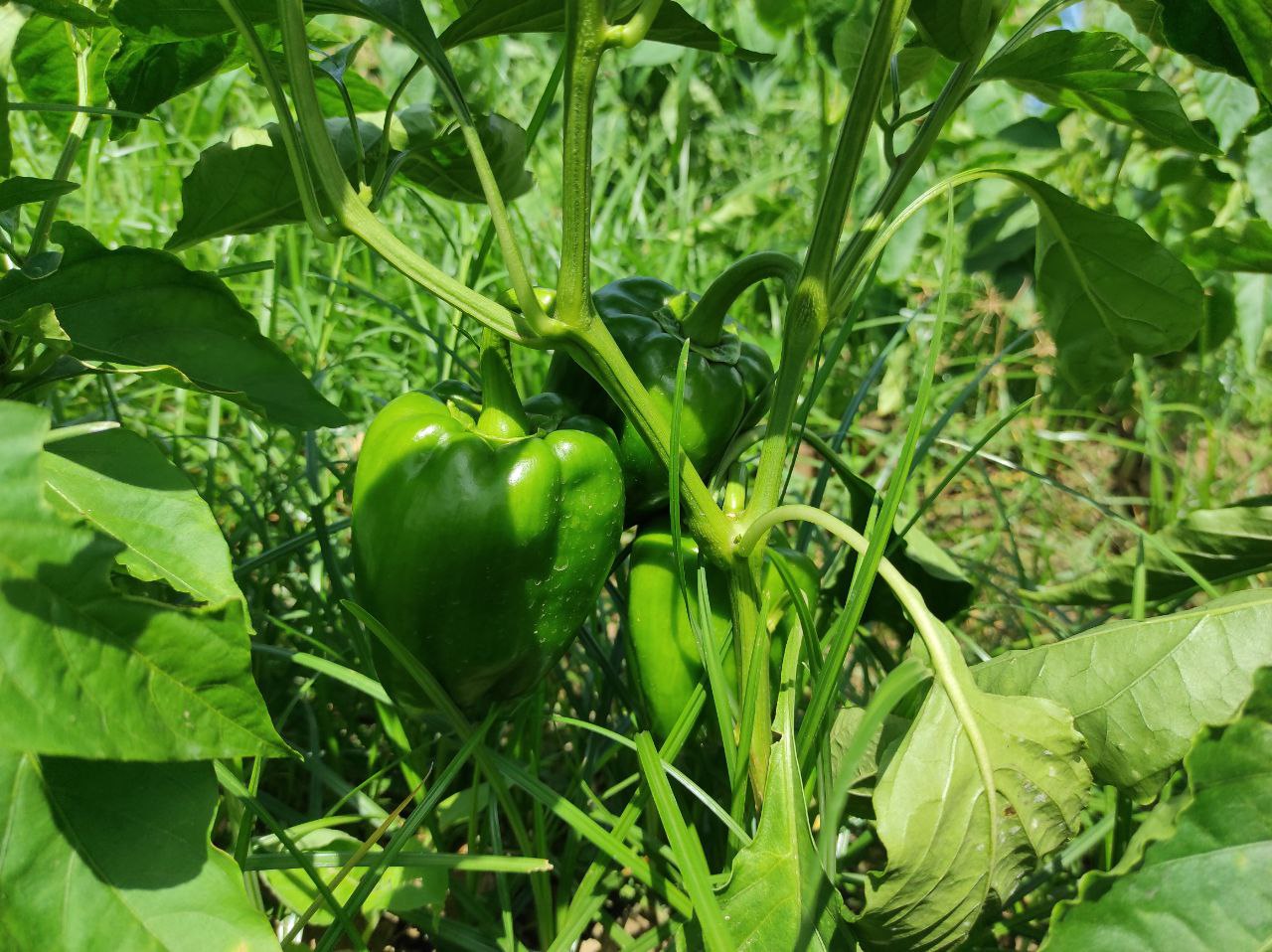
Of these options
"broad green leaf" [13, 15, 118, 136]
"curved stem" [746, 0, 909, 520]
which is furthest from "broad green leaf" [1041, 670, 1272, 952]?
"broad green leaf" [13, 15, 118, 136]

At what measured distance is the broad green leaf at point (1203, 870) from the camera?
0.47 meters

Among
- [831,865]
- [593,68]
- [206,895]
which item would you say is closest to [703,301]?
[593,68]

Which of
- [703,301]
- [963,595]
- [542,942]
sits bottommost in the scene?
[542,942]

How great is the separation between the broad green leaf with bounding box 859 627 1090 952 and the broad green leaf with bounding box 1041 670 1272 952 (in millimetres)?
96

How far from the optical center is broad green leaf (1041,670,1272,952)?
1.54 feet

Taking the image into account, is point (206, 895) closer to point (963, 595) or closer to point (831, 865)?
point (831, 865)

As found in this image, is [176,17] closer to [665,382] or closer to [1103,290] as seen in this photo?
[665,382]

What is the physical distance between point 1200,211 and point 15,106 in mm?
1229

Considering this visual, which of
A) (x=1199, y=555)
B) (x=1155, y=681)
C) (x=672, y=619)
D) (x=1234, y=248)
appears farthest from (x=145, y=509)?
(x=1234, y=248)

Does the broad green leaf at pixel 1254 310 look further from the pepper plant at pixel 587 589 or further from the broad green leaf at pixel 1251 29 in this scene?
the broad green leaf at pixel 1251 29

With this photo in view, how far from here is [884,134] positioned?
734 mm

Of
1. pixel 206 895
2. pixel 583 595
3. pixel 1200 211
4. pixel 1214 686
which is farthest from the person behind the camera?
pixel 1200 211

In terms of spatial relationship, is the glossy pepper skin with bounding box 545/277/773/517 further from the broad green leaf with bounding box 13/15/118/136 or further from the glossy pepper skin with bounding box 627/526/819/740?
the broad green leaf with bounding box 13/15/118/136

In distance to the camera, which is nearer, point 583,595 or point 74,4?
point 74,4
